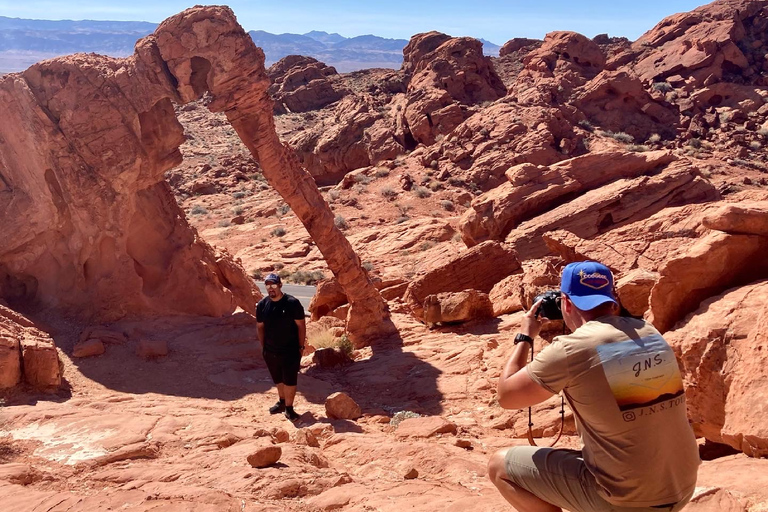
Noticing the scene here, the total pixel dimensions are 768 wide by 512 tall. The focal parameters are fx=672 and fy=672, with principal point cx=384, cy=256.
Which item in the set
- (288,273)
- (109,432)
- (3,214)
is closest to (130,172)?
(3,214)

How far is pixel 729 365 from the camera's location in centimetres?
502

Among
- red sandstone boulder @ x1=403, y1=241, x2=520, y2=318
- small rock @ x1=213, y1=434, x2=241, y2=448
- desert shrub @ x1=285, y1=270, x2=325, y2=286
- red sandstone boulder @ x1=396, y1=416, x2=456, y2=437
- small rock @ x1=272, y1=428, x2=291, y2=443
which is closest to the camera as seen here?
small rock @ x1=213, y1=434, x2=241, y2=448

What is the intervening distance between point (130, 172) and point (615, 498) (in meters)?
9.64

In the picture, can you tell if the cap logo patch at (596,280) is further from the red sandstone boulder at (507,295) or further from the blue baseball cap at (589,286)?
the red sandstone boulder at (507,295)

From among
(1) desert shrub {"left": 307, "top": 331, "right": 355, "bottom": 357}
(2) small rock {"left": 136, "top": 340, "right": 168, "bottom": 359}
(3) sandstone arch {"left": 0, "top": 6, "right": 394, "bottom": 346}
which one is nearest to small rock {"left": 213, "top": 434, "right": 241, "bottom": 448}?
(2) small rock {"left": 136, "top": 340, "right": 168, "bottom": 359}

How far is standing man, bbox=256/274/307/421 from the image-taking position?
7.89 m

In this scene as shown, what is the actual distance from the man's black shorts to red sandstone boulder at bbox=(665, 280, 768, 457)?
421cm

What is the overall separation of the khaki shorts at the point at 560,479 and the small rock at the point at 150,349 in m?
7.28

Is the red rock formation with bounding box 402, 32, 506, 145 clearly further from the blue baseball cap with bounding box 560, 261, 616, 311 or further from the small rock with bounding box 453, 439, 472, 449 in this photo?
the blue baseball cap with bounding box 560, 261, 616, 311

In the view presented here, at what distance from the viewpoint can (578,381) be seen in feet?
9.46

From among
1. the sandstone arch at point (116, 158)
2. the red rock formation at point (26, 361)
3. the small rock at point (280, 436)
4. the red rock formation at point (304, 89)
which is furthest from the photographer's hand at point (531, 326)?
the red rock formation at point (304, 89)

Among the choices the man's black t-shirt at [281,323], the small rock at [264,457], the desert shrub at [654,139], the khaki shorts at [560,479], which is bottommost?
the small rock at [264,457]

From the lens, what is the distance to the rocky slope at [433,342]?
4.76m

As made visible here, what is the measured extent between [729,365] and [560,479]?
101 inches
